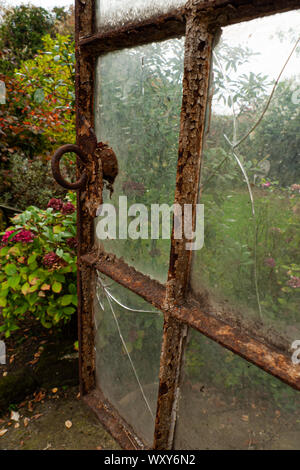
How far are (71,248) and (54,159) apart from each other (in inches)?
45.0

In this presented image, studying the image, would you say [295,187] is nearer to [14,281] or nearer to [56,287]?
[56,287]

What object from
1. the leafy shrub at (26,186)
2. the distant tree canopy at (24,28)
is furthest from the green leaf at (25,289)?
the distant tree canopy at (24,28)

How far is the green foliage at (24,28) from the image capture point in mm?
6988

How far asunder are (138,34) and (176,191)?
0.55 meters

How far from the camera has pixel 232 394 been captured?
37.1 inches

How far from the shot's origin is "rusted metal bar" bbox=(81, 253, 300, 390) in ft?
2.40

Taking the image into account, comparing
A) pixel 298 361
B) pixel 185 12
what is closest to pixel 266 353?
pixel 298 361

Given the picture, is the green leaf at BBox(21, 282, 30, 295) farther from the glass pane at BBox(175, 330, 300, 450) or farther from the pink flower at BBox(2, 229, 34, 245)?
the glass pane at BBox(175, 330, 300, 450)

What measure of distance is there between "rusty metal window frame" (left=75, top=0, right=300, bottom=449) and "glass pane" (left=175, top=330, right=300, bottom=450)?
0.06m

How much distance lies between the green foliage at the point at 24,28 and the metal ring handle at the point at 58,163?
281 inches

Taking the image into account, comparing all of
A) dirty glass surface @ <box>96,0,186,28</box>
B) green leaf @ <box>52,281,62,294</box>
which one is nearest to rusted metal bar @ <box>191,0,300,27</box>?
dirty glass surface @ <box>96,0,186,28</box>

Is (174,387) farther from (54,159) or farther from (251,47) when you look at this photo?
(251,47)

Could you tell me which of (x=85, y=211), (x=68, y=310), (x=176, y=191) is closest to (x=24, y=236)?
(x=68, y=310)

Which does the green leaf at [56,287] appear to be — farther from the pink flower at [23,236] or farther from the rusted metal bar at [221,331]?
the rusted metal bar at [221,331]
